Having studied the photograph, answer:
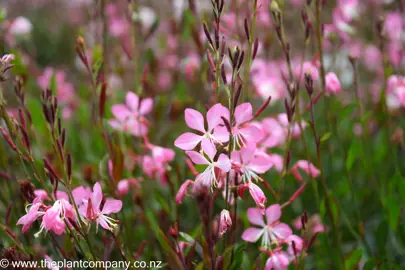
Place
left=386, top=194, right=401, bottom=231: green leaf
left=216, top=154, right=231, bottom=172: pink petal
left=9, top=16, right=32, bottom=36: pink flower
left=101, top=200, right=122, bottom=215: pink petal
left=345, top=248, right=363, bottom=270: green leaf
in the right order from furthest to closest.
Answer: left=9, top=16, right=32, bottom=36: pink flower, left=386, top=194, right=401, bottom=231: green leaf, left=345, top=248, right=363, bottom=270: green leaf, left=101, top=200, right=122, bottom=215: pink petal, left=216, top=154, right=231, bottom=172: pink petal

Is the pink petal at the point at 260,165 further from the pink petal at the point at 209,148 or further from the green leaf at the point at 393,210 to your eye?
the green leaf at the point at 393,210

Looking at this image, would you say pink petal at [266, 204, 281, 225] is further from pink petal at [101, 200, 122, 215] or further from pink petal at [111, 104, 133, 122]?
pink petal at [111, 104, 133, 122]

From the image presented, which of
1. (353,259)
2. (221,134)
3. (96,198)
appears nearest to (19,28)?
(96,198)

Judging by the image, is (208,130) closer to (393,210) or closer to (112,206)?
(112,206)

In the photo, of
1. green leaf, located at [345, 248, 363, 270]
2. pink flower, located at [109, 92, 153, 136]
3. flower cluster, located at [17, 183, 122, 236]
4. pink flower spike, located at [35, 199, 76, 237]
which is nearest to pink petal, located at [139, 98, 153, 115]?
pink flower, located at [109, 92, 153, 136]

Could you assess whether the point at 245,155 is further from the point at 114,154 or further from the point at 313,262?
the point at 313,262

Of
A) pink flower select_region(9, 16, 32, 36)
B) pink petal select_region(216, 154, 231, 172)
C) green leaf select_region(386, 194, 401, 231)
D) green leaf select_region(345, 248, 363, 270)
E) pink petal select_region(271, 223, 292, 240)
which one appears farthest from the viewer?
pink flower select_region(9, 16, 32, 36)

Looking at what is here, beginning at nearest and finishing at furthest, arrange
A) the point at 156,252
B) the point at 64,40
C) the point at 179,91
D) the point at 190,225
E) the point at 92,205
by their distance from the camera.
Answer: the point at 92,205 < the point at 156,252 < the point at 190,225 < the point at 179,91 < the point at 64,40

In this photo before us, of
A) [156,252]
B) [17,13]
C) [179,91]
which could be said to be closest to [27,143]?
[156,252]
